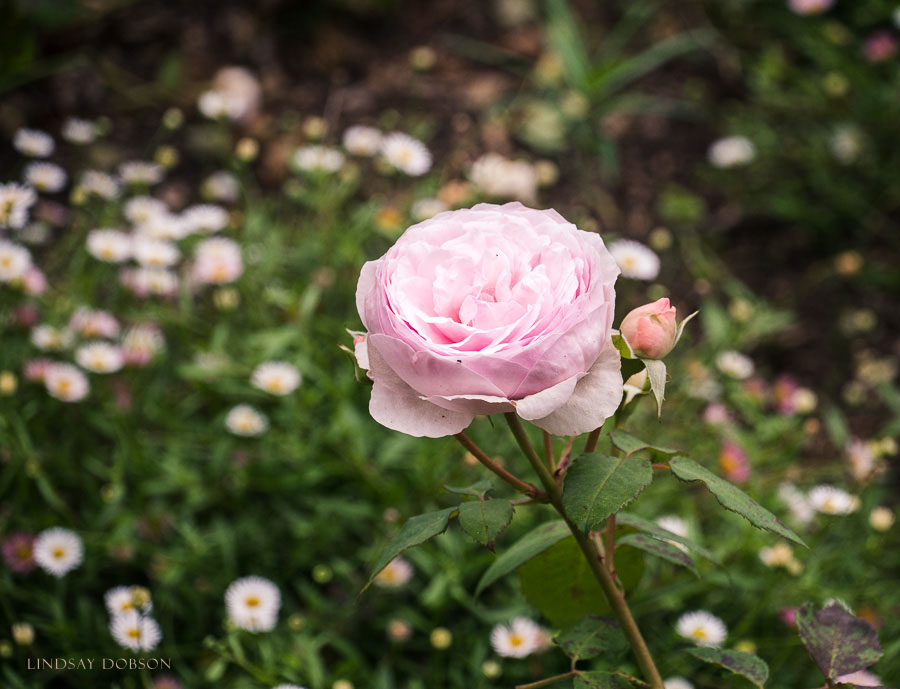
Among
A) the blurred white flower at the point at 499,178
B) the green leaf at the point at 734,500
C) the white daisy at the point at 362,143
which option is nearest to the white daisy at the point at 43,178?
the white daisy at the point at 362,143

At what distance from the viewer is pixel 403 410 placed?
0.58 m

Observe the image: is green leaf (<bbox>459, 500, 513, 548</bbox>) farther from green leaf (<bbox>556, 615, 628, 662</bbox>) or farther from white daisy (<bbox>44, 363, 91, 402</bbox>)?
white daisy (<bbox>44, 363, 91, 402</bbox>)

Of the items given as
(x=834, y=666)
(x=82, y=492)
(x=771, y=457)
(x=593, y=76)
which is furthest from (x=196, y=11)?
(x=834, y=666)

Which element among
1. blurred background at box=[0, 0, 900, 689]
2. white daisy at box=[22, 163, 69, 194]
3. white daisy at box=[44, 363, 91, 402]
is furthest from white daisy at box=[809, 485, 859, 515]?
white daisy at box=[22, 163, 69, 194]

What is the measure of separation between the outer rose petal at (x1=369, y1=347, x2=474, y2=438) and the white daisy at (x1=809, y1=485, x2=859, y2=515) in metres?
0.87

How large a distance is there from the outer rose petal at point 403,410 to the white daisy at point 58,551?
2.78ft

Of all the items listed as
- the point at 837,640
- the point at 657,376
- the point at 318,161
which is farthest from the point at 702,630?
the point at 318,161

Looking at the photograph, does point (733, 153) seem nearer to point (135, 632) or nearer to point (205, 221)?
point (205, 221)

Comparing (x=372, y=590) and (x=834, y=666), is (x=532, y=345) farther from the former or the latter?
(x=372, y=590)

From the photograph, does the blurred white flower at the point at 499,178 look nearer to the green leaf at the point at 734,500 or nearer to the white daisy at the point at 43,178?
the white daisy at the point at 43,178

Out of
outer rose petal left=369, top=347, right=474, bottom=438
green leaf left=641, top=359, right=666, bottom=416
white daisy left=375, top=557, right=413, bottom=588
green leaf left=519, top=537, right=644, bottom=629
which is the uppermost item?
green leaf left=641, top=359, right=666, bottom=416

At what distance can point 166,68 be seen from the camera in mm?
2479

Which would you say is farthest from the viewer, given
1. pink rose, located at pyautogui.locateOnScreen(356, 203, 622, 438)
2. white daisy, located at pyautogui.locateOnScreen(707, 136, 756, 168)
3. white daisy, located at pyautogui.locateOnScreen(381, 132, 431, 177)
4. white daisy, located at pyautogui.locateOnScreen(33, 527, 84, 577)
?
white daisy, located at pyautogui.locateOnScreen(707, 136, 756, 168)

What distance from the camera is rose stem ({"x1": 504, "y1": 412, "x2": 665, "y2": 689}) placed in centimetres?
62
